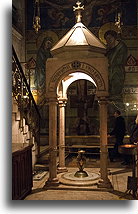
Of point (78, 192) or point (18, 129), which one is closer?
point (78, 192)

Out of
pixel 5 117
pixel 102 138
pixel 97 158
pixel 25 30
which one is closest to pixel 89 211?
pixel 5 117

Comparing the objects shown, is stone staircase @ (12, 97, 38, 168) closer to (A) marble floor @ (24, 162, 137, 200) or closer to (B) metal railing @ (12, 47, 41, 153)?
(B) metal railing @ (12, 47, 41, 153)

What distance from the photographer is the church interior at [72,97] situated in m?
4.48

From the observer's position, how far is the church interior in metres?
4.48

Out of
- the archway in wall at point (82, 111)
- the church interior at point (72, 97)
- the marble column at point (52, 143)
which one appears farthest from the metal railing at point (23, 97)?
the archway in wall at point (82, 111)

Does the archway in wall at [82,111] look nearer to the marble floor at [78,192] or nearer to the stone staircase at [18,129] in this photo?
the stone staircase at [18,129]

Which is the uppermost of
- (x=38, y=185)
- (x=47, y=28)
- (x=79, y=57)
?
(x=47, y=28)

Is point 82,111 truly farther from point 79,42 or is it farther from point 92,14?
point 79,42

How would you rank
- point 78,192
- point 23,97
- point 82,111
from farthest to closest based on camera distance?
point 82,111 < point 23,97 < point 78,192

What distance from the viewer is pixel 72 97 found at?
927 cm

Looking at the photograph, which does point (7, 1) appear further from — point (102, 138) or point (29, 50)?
point (29, 50)

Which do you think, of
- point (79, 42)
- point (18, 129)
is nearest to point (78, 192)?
point (18, 129)

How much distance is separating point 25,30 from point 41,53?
1.19 m

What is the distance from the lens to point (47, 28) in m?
8.05
